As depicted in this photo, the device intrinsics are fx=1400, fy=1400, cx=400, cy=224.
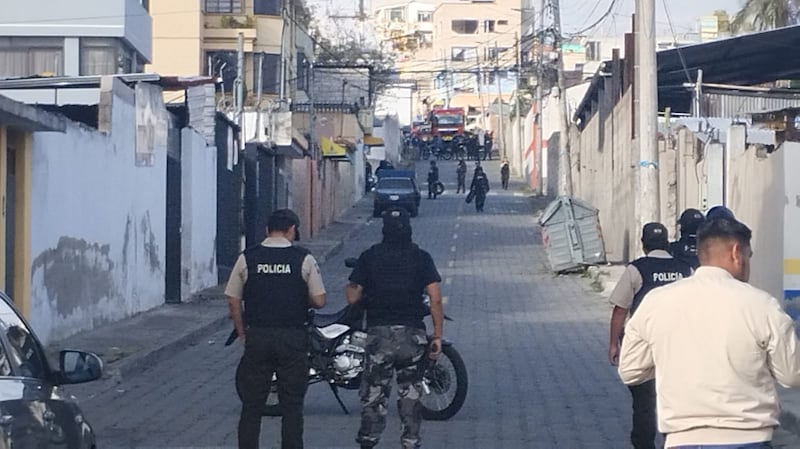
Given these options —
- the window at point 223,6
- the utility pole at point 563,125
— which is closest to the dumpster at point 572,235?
the utility pole at point 563,125

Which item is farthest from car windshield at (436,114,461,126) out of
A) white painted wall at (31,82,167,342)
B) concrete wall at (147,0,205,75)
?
white painted wall at (31,82,167,342)

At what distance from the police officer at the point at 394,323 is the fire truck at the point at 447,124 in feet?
260

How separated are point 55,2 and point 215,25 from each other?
59.4 ft

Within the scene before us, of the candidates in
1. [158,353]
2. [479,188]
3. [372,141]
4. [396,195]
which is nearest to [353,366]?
[158,353]

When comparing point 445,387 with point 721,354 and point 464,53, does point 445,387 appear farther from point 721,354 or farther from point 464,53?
point 464,53

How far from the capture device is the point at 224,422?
12500 millimetres

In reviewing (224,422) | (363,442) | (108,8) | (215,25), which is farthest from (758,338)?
(215,25)

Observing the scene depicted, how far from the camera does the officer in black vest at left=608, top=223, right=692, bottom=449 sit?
9516 mm

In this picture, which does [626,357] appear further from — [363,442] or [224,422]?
[224,422]

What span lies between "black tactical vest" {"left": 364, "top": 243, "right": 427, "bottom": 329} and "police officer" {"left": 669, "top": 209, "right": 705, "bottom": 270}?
6.44 ft

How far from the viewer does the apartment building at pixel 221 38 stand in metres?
53.8

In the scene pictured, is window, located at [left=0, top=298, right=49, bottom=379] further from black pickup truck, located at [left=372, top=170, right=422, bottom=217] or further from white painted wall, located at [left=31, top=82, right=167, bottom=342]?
Answer: black pickup truck, located at [left=372, top=170, right=422, bottom=217]

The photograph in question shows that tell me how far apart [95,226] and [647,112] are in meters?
9.98

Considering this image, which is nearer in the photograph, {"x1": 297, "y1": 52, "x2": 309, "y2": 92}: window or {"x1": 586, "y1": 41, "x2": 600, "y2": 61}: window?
{"x1": 297, "y1": 52, "x2": 309, "y2": 92}: window
